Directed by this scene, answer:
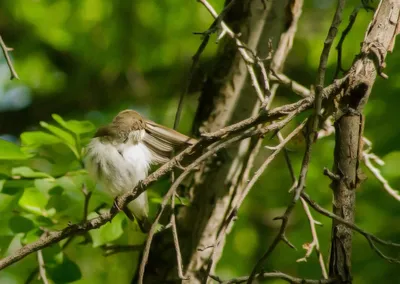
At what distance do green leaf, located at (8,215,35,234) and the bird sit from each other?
33cm

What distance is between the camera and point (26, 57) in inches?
260

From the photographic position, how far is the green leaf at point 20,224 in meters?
3.00

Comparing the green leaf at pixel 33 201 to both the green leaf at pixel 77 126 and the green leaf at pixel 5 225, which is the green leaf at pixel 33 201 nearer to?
the green leaf at pixel 5 225

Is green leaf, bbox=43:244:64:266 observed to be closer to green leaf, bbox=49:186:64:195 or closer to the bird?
green leaf, bbox=49:186:64:195

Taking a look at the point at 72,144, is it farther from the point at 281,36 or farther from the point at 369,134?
the point at 369,134

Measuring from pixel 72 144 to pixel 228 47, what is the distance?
851mm

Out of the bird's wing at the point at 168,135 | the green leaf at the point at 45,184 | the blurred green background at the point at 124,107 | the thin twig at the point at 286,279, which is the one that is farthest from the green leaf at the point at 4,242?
the thin twig at the point at 286,279

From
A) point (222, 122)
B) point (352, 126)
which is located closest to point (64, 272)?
point (222, 122)

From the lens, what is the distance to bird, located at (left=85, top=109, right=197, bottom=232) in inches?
117

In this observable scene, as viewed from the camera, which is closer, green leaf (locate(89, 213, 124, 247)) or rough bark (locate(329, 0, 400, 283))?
rough bark (locate(329, 0, 400, 283))

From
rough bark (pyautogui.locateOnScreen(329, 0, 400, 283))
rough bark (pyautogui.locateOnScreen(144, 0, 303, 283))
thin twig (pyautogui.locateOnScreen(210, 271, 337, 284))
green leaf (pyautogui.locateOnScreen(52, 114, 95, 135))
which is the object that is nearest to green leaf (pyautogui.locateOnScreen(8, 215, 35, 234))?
green leaf (pyautogui.locateOnScreen(52, 114, 95, 135))

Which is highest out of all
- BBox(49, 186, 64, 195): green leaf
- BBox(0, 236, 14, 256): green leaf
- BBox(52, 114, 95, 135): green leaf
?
BBox(52, 114, 95, 135): green leaf

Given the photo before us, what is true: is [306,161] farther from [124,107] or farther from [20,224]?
[124,107]

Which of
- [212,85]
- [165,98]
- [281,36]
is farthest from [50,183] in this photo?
[165,98]
